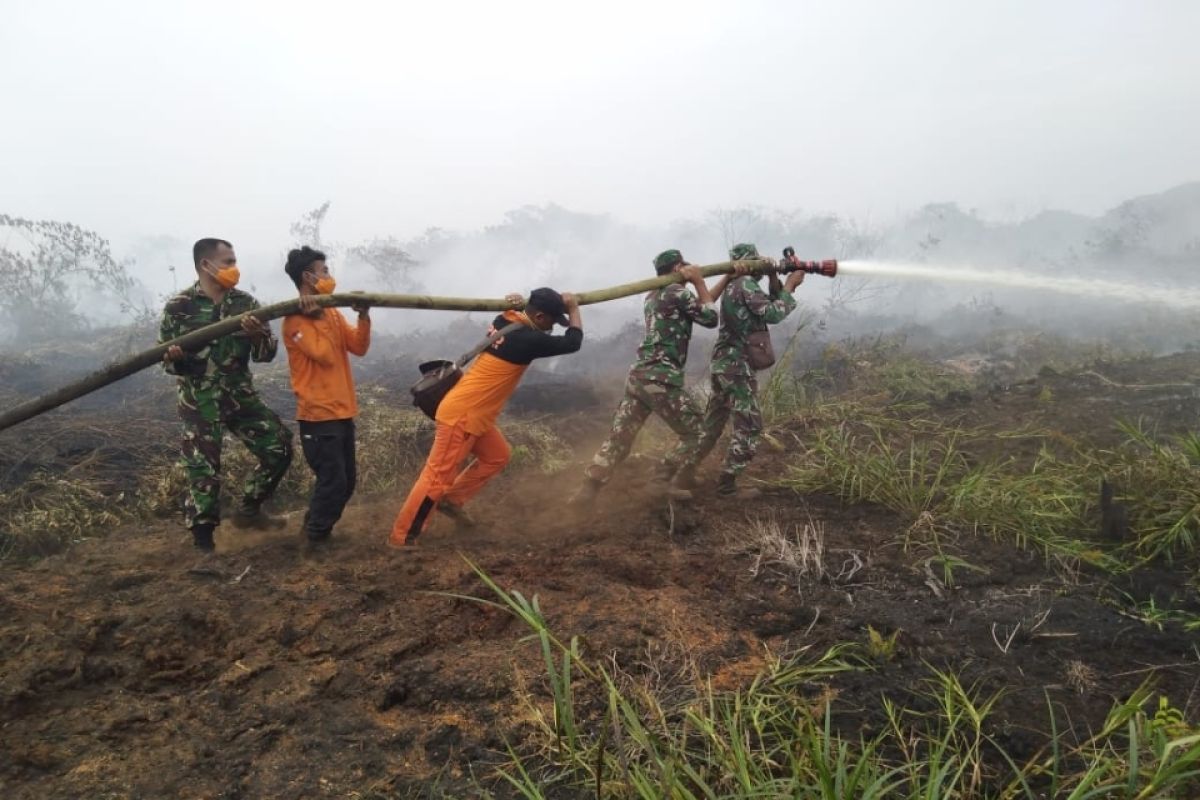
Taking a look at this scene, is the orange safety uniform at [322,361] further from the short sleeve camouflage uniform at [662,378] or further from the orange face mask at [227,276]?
the short sleeve camouflage uniform at [662,378]

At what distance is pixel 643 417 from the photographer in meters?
4.95

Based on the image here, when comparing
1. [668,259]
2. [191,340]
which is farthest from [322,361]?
[668,259]

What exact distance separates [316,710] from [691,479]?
3.32 m

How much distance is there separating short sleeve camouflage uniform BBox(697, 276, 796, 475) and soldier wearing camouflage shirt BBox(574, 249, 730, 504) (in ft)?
0.50

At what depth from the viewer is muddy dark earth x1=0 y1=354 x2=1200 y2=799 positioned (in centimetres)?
210

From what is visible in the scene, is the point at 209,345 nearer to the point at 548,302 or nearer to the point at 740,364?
the point at 548,302

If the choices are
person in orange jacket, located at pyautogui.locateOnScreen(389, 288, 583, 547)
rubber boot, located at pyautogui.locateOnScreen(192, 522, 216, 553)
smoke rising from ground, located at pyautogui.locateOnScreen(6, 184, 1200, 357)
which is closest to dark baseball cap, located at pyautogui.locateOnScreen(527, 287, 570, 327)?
person in orange jacket, located at pyautogui.locateOnScreen(389, 288, 583, 547)

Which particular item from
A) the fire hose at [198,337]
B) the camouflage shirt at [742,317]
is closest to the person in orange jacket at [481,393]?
the fire hose at [198,337]

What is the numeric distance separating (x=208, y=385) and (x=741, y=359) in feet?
11.7

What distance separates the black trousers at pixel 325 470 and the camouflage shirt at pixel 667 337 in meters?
2.09

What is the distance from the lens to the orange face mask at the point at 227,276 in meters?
3.92

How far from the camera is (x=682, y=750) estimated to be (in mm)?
1788

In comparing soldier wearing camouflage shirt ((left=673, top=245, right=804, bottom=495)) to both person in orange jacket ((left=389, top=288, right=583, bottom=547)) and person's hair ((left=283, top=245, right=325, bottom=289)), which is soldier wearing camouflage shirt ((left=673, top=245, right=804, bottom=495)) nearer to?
person in orange jacket ((left=389, top=288, right=583, bottom=547))

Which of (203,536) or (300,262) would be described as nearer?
(300,262)
